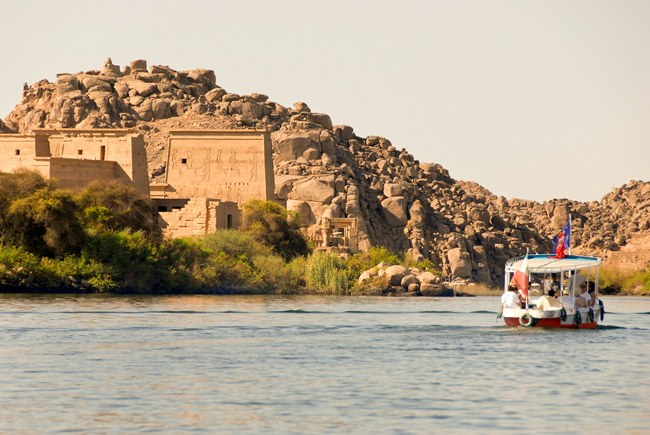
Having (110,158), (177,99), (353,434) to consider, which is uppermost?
(177,99)

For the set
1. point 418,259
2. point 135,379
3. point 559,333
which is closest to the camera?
point 135,379

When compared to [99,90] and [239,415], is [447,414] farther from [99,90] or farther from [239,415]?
[99,90]

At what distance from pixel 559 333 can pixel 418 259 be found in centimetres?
7044

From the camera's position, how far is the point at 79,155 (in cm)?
9681

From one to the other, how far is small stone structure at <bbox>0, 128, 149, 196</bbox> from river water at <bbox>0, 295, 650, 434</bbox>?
3682cm

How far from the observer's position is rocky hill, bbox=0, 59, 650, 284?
114 metres

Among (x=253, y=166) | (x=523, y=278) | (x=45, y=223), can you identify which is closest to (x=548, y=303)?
(x=523, y=278)

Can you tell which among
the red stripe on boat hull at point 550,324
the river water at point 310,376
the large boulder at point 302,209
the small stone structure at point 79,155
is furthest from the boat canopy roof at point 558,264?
Answer: the large boulder at point 302,209

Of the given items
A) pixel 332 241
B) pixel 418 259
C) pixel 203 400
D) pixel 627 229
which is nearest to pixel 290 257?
pixel 332 241

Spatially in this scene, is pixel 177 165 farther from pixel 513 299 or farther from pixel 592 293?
pixel 513 299

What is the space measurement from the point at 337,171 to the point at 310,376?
87417 mm

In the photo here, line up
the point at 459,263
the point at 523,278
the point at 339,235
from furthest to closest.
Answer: the point at 459,263 → the point at 339,235 → the point at 523,278

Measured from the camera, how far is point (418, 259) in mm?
112438

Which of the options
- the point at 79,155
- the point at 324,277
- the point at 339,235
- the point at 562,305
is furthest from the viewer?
the point at 339,235
